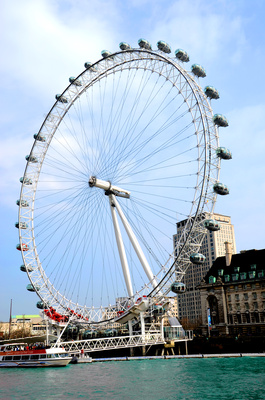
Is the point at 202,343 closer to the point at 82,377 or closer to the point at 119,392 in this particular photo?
the point at 82,377

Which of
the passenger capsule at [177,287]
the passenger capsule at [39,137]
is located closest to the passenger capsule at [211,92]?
the passenger capsule at [177,287]

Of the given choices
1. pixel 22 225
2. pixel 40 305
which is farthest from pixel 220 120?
pixel 40 305

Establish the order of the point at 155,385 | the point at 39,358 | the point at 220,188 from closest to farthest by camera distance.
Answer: the point at 155,385
the point at 220,188
the point at 39,358

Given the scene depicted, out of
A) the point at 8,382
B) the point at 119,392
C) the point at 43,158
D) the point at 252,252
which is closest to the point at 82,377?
the point at 8,382

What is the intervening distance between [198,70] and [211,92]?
411cm

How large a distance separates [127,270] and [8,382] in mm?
29106

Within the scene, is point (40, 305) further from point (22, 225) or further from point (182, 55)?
point (182, 55)

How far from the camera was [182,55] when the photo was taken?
209 feet

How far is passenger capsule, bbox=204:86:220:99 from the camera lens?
61.1 meters

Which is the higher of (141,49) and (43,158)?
(141,49)

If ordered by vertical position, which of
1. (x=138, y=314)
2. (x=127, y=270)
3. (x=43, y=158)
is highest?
(x=43, y=158)

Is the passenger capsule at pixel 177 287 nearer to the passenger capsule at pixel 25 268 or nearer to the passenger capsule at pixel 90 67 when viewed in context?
the passenger capsule at pixel 25 268

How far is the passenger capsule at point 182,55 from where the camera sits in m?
63.4

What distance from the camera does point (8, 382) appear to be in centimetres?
4381
